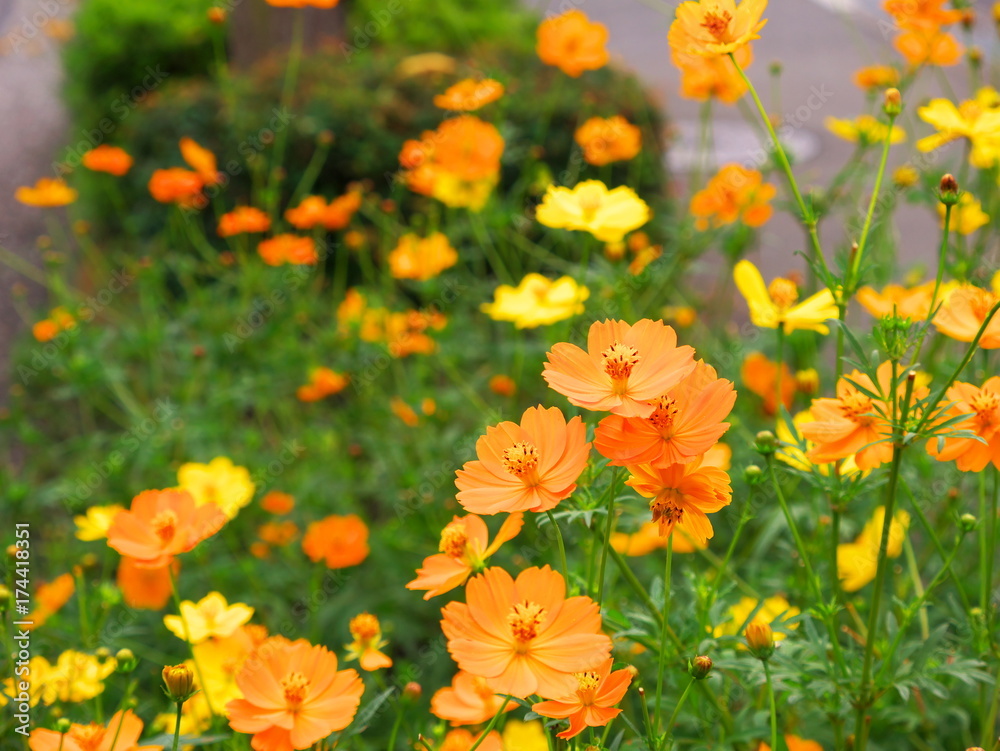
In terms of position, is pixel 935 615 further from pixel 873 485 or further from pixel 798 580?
pixel 873 485

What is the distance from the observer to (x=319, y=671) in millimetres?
889

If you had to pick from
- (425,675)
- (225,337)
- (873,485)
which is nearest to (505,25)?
(225,337)

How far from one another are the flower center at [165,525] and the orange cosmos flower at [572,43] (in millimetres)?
1417

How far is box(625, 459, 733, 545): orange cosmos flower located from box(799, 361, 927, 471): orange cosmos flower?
0.16 m

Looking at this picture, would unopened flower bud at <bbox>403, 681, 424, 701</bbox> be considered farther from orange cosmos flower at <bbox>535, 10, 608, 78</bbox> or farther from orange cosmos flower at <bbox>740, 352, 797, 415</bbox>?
orange cosmos flower at <bbox>535, 10, 608, 78</bbox>

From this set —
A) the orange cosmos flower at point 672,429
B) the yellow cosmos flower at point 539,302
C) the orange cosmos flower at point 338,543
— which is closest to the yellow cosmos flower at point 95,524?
the orange cosmos flower at point 338,543

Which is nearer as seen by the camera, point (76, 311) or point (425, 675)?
point (425, 675)

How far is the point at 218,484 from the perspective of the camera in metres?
1.72

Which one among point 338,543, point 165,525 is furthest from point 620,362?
point 338,543

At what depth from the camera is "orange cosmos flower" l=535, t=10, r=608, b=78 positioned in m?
2.11

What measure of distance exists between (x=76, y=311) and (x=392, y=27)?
400cm

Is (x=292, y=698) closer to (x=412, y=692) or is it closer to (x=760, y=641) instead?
(x=412, y=692)

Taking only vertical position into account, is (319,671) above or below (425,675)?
above

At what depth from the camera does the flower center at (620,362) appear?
0.79 meters
